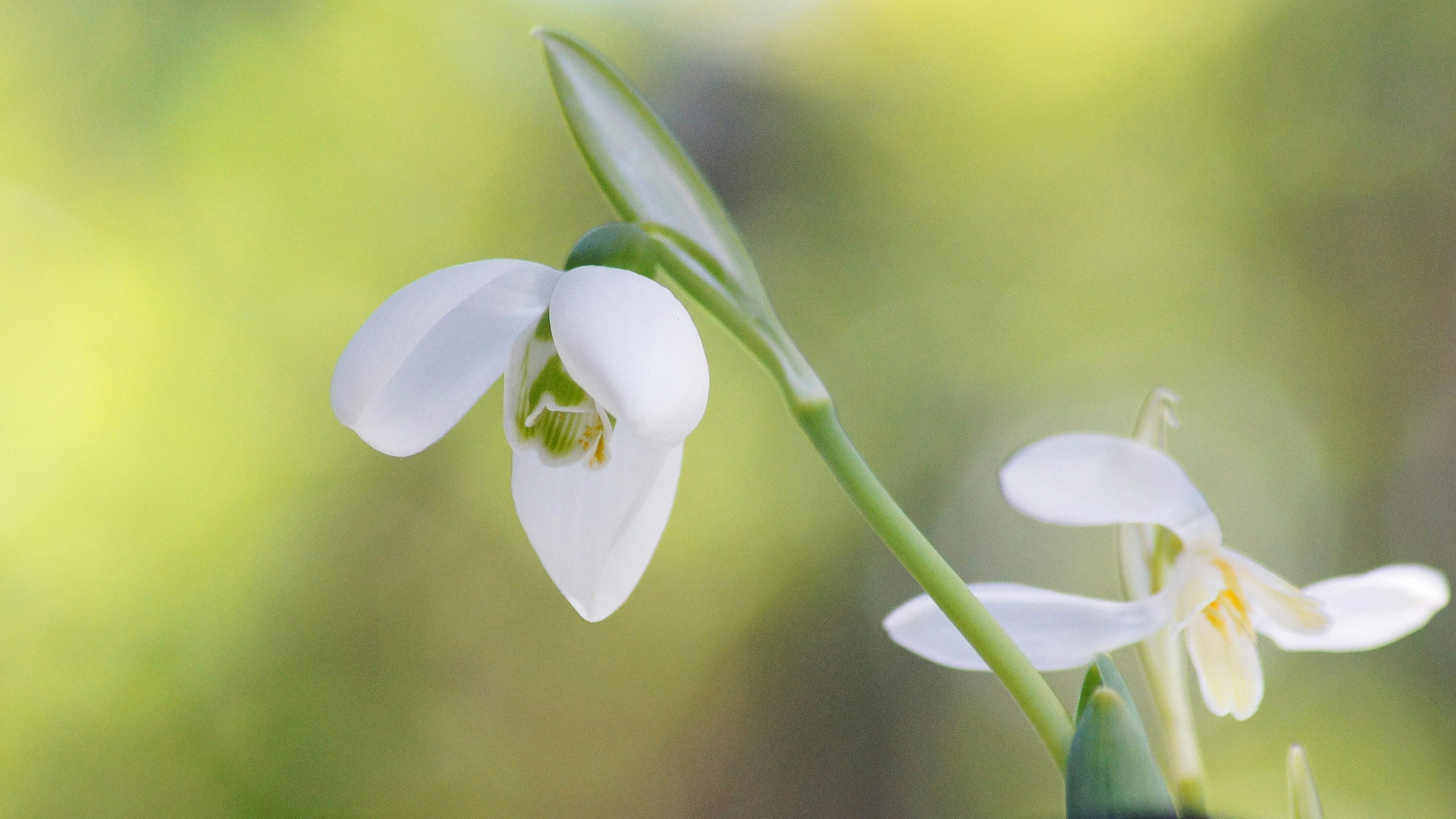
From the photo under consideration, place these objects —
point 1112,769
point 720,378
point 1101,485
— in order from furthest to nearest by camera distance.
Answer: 1. point 720,378
2. point 1101,485
3. point 1112,769

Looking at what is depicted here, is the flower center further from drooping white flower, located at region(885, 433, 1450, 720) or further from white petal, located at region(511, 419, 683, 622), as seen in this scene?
white petal, located at region(511, 419, 683, 622)

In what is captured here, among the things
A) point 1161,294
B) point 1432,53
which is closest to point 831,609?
point 1161,294

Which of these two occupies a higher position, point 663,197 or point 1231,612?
point 663,197

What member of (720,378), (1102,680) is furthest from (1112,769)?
(720,378)

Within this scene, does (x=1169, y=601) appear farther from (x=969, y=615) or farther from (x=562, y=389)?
(x=562, y=389)

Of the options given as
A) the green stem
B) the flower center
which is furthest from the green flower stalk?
the flower center

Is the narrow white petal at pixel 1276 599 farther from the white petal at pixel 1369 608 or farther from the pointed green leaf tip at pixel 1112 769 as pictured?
the pointed green leaf tip at pixel 1112 769

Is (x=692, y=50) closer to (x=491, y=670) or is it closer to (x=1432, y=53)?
(x=491, y=670)
